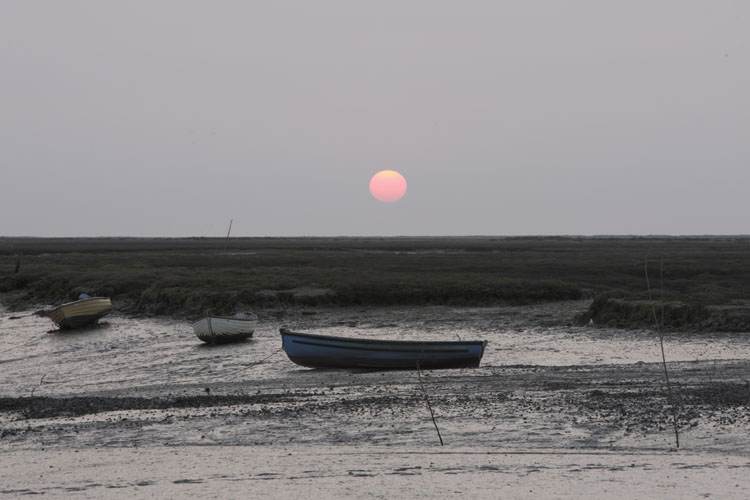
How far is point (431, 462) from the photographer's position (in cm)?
1211

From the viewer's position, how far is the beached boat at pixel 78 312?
3681 centimetres

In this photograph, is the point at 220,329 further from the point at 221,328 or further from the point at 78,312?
the point at 78,312

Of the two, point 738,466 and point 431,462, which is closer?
point 738,466

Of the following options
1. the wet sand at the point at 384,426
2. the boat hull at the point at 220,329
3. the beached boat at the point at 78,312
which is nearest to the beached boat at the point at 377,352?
the wet sand at the point at 384,426

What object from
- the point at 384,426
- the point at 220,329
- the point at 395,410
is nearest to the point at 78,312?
the point at 220,329

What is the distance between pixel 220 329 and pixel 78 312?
1100 cm

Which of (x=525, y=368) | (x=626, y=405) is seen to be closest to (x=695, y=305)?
(x=525, y=368)

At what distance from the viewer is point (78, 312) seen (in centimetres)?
3734

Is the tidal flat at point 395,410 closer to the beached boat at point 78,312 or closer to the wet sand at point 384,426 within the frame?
the wet sand at point 384,426

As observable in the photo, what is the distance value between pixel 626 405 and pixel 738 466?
4612 mm

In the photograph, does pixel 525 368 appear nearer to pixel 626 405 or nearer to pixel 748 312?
pixel 626 405

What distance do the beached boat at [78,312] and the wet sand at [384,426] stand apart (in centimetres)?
904

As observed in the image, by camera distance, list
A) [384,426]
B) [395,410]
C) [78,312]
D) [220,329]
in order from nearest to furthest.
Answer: [384,426] → [395,410] → [220,329] → [78,312]

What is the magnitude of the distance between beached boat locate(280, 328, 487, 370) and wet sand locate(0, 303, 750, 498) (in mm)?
476
